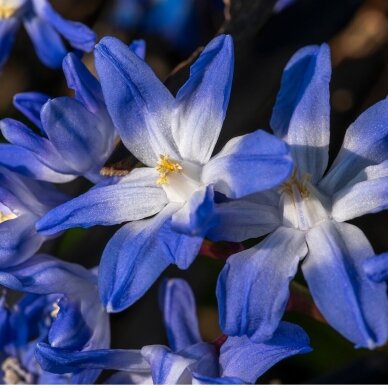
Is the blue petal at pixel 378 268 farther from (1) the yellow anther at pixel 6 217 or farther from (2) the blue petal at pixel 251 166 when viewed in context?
(1) the yellow anther at pixel 6 217

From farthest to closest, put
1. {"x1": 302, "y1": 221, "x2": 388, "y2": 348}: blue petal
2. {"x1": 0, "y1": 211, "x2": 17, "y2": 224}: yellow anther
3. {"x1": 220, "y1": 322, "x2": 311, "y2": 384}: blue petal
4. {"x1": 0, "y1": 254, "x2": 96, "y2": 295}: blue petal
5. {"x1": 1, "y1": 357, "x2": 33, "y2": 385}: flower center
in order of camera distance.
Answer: {"x1": 1, "y1": 357, "x2": 33, "y2": 385}: flower center < {"x1": 0, "y1": 211, "x2": 17, "y2": 224}: yellow anther < {"x1": 0, "y1": 254, "x2": 96, "y2": 295}: blue petal < {"x1": 220, "y1": 322, "x2": 311, "y2": 384}: blue petal < {"x1": 302, "y1": 221, "x2": 388, "y2": 348}: blue petal

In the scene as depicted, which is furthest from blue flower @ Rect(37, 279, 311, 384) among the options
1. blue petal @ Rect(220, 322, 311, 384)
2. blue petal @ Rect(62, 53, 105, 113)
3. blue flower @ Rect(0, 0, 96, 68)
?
blue flower @ Rect(0, 0, 96, 68)

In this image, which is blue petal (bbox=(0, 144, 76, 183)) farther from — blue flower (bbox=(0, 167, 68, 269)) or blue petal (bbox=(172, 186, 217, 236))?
blue petal (bbox=(172, 186, 217, 236))

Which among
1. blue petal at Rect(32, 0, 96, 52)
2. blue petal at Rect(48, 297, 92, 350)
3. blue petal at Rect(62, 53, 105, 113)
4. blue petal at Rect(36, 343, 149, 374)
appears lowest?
blue petal at Rect(36, 343, 149, 374)

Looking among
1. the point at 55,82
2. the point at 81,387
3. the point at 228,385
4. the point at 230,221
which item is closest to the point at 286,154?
the point at 230,221

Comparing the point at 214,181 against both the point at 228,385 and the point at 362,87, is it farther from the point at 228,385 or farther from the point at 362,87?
the point at 362,87

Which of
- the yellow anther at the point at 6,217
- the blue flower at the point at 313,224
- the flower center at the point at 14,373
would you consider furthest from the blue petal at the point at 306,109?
the flower center at the point at 14,373
